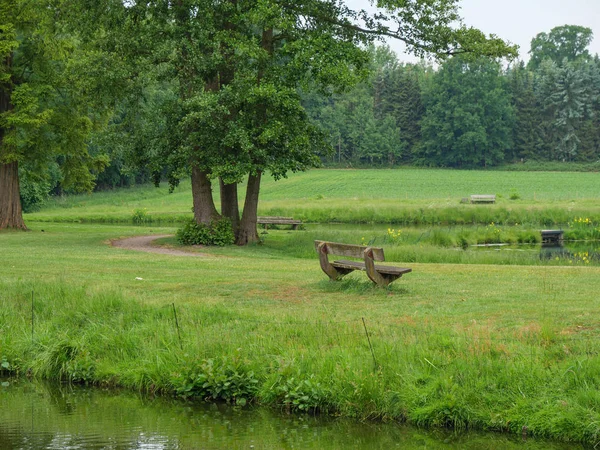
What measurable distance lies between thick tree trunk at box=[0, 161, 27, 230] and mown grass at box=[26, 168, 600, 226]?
15.9 meters

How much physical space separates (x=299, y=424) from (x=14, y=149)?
28.4 metres

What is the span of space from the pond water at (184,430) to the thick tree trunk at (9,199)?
2671 centimetres

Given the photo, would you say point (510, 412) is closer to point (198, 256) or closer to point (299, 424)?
point (299, 424)

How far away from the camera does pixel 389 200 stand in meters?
61.9

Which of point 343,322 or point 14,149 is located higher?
point 14,149

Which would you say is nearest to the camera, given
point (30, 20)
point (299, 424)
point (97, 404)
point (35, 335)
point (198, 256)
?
point (299, 424)

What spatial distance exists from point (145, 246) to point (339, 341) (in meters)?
19.5

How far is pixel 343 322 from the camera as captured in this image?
42.9ft

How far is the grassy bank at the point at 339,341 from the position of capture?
1044 centimetres

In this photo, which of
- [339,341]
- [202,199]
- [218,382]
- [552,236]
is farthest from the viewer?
[552,236]

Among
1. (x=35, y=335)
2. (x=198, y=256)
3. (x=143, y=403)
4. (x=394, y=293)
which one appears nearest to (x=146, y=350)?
(x=143, y=403)

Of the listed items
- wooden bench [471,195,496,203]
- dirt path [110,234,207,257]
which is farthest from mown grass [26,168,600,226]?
dirt path [110,234,207,257]

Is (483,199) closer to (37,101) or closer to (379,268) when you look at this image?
(37,101)

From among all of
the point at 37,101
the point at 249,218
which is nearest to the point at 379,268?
the point at 249,218
